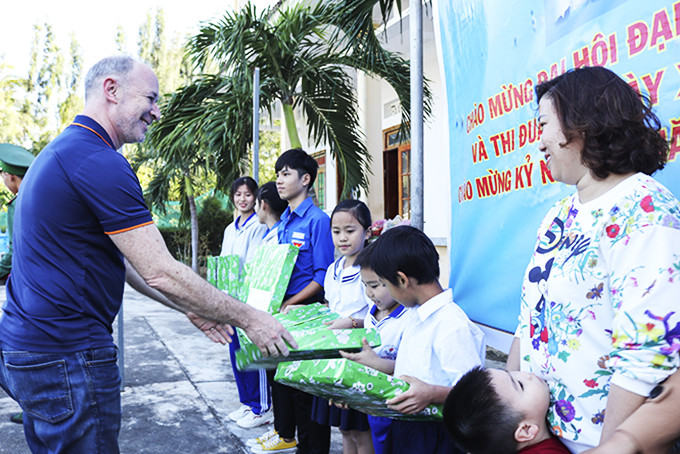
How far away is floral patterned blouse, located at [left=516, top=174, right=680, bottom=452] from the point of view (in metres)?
0.98

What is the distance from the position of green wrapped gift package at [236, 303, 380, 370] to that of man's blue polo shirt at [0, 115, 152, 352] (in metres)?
0.54

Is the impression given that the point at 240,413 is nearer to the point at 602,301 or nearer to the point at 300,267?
the point at 300,267

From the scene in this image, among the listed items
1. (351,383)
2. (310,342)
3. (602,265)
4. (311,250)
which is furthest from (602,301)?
(311,250)

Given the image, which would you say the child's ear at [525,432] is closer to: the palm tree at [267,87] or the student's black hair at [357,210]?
the student's black hair at [357,210]

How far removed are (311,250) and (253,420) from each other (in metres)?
1.30

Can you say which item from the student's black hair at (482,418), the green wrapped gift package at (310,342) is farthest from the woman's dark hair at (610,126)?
the green wrapped gift package at (310,342)

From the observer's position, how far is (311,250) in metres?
3.09

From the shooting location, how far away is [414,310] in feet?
6.42

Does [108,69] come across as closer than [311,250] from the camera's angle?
Yes

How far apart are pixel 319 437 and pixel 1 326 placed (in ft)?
5.41

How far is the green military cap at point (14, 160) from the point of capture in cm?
354

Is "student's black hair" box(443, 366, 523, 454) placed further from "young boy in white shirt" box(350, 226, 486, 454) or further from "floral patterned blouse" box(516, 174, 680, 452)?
"young boy in white shirt" box(350, 226, 486, 454)

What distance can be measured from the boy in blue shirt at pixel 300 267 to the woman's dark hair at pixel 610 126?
6.54ft

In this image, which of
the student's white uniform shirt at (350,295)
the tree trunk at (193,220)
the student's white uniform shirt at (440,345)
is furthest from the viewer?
the tree trunk at (193,220)
